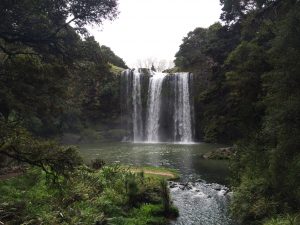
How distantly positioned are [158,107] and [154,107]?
2.43 ft

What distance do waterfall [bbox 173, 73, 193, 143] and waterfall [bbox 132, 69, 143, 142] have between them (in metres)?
6.57

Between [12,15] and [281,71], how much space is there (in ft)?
33.2

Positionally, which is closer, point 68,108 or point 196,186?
point 68,108

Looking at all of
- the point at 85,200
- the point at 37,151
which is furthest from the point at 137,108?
the point at 37,151

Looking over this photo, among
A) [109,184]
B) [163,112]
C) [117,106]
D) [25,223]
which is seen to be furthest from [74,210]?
[117,106]

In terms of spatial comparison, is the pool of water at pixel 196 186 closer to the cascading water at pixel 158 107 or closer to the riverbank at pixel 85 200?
the riverbank at pixel 85 200

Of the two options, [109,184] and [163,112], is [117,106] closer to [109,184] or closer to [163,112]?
[163,112]

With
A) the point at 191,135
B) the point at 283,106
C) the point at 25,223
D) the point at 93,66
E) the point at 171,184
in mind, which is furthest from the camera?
the point at 191,135

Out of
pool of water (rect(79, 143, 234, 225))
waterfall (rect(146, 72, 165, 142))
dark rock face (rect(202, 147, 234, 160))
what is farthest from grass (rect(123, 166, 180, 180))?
waterfall (rect(146, 72, 165, 142))

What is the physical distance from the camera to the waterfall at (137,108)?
6156 centimetres

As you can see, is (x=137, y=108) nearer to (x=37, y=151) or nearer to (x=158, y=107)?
(x=158, y=107)

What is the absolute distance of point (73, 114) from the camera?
6069cm

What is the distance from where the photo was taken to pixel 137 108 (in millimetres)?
63375

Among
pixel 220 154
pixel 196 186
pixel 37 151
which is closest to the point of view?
pixel 37 151
